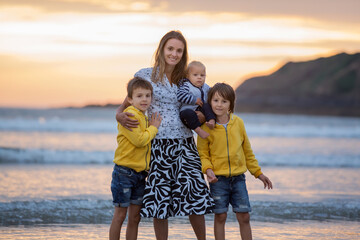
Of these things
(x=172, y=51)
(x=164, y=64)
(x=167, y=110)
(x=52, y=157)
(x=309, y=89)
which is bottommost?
(x=52, y=157)

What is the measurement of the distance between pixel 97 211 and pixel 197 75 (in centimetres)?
252

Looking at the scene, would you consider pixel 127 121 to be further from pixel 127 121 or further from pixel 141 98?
pixel 141 98

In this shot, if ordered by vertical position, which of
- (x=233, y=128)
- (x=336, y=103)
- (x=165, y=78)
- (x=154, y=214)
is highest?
(x=336, y=103)

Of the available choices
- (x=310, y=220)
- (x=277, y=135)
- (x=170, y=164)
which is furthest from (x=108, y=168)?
(x=277, y=135)

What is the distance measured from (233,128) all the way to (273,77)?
82.5 meters

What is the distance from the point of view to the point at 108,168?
9008 mm

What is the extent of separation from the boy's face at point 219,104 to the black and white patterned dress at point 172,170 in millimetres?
301

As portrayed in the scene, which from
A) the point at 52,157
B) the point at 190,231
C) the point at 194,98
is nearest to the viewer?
the point at 194,98

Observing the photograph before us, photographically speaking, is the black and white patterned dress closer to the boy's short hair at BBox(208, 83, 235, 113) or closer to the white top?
the white top

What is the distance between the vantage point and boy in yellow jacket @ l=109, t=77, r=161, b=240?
363 centimetres

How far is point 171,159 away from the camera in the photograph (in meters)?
3.77

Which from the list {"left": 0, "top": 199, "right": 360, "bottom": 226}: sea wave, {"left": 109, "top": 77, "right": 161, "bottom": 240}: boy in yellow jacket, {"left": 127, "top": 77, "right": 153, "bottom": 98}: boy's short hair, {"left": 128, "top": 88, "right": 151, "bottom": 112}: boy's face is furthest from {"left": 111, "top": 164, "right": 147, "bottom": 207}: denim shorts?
{"left": 0, "top": 199, "right": 360, "bottom": 226}: sea wave

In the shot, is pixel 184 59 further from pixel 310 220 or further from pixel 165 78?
pixel 310 220

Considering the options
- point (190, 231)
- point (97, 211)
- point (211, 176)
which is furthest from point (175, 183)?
point (97, 211)
